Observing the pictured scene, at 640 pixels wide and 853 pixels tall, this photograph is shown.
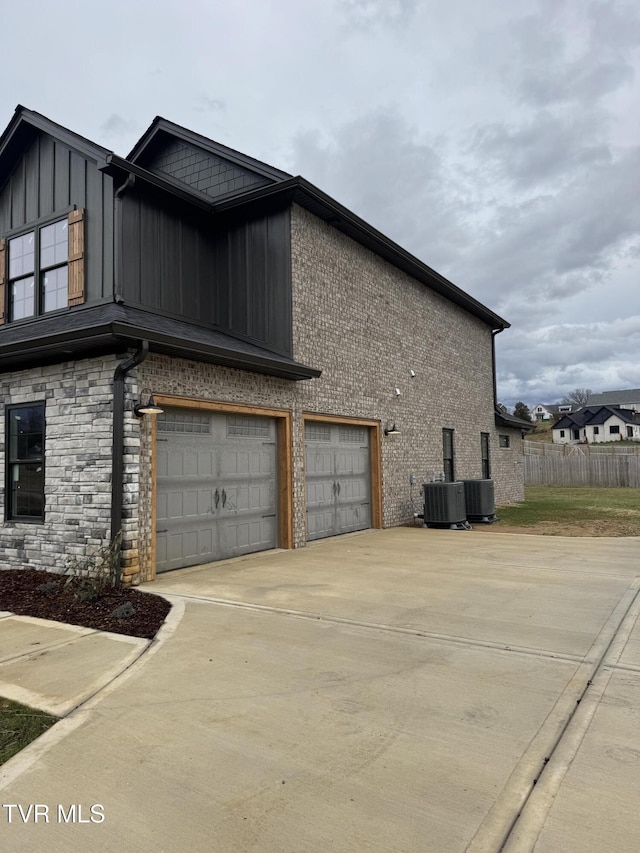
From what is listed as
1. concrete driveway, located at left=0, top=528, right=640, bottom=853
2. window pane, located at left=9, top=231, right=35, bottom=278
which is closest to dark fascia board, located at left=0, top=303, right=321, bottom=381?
window pane, located at left=9, top=231, right=35, bottom=278

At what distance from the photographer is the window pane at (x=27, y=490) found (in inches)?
307

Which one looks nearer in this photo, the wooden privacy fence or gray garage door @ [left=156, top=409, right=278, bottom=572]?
gray garage door @ [left=156, top=409, right=278, bottom=572]

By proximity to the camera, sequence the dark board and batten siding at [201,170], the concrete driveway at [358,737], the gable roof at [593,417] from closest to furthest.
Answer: the concrete driveway at [358,737]
the dark board and batten siding at [201,170]
the gable roof at [593,417]

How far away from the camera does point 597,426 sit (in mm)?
69875

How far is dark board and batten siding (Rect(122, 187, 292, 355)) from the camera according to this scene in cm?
912

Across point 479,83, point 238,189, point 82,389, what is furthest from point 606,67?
point 82,389

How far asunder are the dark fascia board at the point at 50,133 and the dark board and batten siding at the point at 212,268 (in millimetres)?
759

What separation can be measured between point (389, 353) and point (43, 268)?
298 inches

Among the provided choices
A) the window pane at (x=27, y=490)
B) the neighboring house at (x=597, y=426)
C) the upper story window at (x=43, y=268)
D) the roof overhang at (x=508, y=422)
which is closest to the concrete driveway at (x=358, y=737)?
the window pane at (x=27, y=490)

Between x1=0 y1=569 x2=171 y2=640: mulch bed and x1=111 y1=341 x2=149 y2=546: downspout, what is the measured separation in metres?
0.76

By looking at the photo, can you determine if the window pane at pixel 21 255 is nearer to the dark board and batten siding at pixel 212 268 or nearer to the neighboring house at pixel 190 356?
the neighboring house at pixel 190 356

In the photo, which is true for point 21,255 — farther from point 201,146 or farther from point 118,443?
point 118,443

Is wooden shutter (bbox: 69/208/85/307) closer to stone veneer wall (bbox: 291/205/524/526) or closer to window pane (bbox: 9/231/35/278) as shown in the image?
window pane (bbox: 9/231/35/278)

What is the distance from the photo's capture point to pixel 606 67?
37.0 ft
